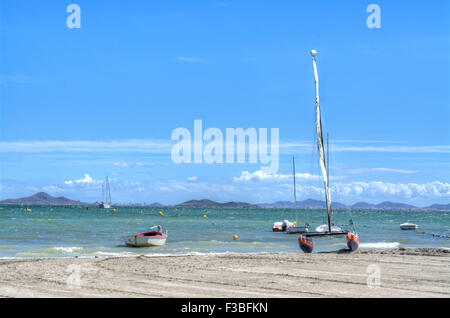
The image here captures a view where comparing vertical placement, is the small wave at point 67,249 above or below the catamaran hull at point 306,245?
below

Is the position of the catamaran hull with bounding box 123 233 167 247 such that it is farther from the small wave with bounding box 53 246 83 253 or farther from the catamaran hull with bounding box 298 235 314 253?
the catamaran hull with bounding box 298 235 314 253

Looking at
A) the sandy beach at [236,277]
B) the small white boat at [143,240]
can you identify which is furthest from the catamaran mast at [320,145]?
the small white boat at [143,240]

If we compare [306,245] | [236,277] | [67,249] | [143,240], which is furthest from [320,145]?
[67,249]

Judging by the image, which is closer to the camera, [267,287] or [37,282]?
[267,287]

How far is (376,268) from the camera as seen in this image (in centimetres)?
2117

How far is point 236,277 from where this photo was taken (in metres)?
18.8

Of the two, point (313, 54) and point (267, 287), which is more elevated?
point (313, 54)

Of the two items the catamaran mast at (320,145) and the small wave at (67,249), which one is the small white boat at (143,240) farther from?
the catamaran mast at (320,145)

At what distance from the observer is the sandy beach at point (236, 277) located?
50.5 feet

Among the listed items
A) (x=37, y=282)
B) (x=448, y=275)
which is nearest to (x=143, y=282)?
(x=37, y=282)
